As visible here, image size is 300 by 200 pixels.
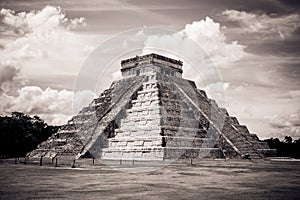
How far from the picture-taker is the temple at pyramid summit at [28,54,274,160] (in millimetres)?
23875

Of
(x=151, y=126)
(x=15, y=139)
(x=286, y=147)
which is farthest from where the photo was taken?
(x=286, y=147)

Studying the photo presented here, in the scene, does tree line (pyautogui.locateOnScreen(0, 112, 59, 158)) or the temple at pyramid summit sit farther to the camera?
tree line (pyautogui.locateOnScreen(0, 112, 59, 158))

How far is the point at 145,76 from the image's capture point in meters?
33.1

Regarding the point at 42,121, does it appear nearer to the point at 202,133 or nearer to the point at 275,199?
the point at 202,133

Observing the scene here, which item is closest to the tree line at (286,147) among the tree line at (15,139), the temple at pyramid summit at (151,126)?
the temple at pyramid summit at (151,126)

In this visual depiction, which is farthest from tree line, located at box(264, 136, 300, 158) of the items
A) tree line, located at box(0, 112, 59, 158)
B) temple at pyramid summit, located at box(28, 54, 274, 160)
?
tree line, located at box(0, 112, 59, 158)

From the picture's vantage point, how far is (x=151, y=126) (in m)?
24.7

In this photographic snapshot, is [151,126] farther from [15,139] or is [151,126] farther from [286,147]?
[286,147]

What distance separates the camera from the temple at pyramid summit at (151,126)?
78.3 feet

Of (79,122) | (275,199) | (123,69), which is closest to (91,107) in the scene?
(79,122)

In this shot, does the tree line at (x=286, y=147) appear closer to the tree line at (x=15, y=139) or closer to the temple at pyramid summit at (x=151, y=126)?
Answer: the temple at pyramid summit at (x=151, y=126)

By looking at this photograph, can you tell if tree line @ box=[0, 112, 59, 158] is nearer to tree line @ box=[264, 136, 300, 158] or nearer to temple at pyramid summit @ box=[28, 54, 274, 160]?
temple at pyramid summit @ box=[28, 54, 274, 160]

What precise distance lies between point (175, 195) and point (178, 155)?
14605mm

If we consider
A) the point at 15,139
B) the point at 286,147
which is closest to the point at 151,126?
the point at 15,139
